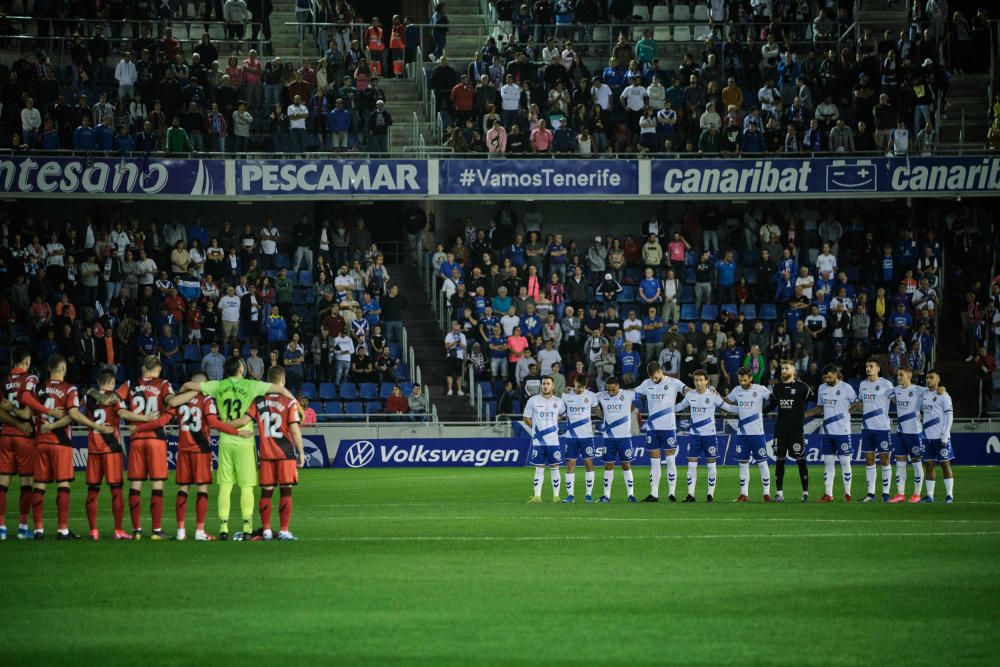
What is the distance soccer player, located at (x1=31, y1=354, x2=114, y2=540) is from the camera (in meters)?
17.8

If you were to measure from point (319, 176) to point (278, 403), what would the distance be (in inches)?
912

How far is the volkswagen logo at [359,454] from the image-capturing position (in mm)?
36062

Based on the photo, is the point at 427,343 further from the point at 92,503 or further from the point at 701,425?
the point at 92,503

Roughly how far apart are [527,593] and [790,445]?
12.3 meters

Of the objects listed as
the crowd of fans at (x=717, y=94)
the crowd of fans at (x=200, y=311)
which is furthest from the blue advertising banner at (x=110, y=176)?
the crowd of fans at (x=717, y=94)

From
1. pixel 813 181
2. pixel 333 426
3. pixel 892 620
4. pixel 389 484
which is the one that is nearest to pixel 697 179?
pixel 813 181

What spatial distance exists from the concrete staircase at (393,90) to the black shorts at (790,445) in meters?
21.2

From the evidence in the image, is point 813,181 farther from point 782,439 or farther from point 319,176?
point 782,439

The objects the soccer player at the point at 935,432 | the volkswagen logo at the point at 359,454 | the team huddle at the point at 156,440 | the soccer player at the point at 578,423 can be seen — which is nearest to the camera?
the team huddle at the point at 156,440

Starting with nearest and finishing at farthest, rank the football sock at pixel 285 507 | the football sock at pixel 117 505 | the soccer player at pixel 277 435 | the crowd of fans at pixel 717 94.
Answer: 1. the soccer player at pixel 277 435
2. the football sock at pixel 285 507
3. the football sock at pixel 117 505
4. the crowd of fans at pixel 717 94

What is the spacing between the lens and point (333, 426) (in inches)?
1422

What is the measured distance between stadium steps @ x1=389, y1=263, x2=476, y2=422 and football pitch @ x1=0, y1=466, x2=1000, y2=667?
55.6 feet

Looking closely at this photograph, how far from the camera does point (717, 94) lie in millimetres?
41844

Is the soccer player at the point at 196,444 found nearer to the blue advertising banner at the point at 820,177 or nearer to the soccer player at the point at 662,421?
the soccer player at the point at 662,421
